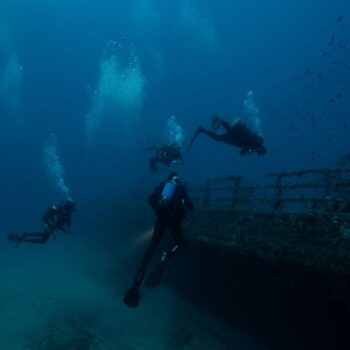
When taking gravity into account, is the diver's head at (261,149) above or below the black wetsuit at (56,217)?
above

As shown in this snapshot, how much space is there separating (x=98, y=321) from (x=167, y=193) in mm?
6061

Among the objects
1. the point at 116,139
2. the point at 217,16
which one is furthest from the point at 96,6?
the point at 116,139

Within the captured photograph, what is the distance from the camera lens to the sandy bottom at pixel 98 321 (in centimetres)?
1011

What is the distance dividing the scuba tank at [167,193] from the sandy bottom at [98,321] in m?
4.30

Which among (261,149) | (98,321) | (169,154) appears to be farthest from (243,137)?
(98,321)

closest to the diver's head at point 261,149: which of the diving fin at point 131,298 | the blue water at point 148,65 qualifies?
the diving fin at point 131,298

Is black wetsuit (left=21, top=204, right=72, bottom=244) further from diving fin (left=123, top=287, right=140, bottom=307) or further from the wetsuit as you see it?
diving fin (left=123, top=287, right=140, bottom=307)

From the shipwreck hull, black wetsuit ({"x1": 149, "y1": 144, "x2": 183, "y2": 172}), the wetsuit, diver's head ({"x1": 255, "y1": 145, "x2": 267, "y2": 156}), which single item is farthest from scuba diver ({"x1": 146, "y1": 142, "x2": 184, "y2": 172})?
diver's head ({"x1": 255, "y1": 145, "x2": 267, "y2": 156})

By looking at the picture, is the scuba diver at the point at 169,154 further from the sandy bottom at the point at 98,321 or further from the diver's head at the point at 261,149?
the sandy bottom at the point at 98,321

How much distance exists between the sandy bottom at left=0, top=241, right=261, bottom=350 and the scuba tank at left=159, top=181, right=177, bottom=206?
4299 mm

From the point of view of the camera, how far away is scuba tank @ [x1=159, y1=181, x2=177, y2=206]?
755cm

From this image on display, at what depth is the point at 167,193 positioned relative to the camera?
299 inches

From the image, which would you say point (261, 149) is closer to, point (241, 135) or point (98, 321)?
point (241, 135)

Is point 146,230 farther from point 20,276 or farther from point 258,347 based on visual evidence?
point 20,276
